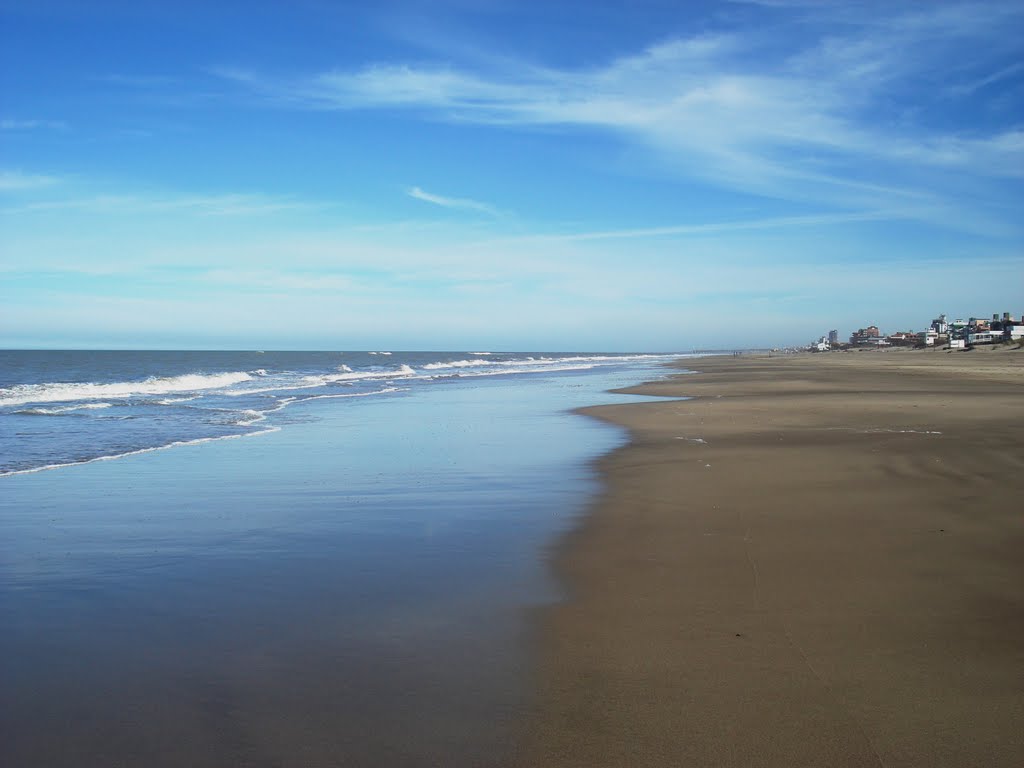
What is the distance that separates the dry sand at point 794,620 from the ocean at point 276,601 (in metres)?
0.39

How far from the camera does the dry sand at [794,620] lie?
3.25 meters

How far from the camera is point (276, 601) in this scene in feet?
16.8

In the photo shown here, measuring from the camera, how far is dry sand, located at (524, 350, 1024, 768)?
3246 mm

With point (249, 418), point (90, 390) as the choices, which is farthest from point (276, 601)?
point (90, 390)

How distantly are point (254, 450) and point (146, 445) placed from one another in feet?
8.27

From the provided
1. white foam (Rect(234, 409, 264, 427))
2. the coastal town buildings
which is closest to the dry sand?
white foam (Rect(234, 409, 264, 427))

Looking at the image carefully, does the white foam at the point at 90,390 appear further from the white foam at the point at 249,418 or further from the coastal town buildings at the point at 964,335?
the coastal town buildings at the point at 964,335

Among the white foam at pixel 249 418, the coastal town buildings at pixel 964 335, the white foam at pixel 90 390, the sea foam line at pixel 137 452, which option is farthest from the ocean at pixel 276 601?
the coastal town buildings at pixel 964 335

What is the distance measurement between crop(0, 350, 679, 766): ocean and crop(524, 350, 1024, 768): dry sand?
393 mm

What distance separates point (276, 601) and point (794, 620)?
3.44 m

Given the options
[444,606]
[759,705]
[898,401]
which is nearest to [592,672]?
[759,705]

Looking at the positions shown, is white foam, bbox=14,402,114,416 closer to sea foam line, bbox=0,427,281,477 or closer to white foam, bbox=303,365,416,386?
sea foam line, bbox=0,427,281,477

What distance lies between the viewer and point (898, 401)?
19812 millimetres

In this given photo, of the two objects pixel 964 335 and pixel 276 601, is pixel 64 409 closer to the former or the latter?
pixel 276 601
